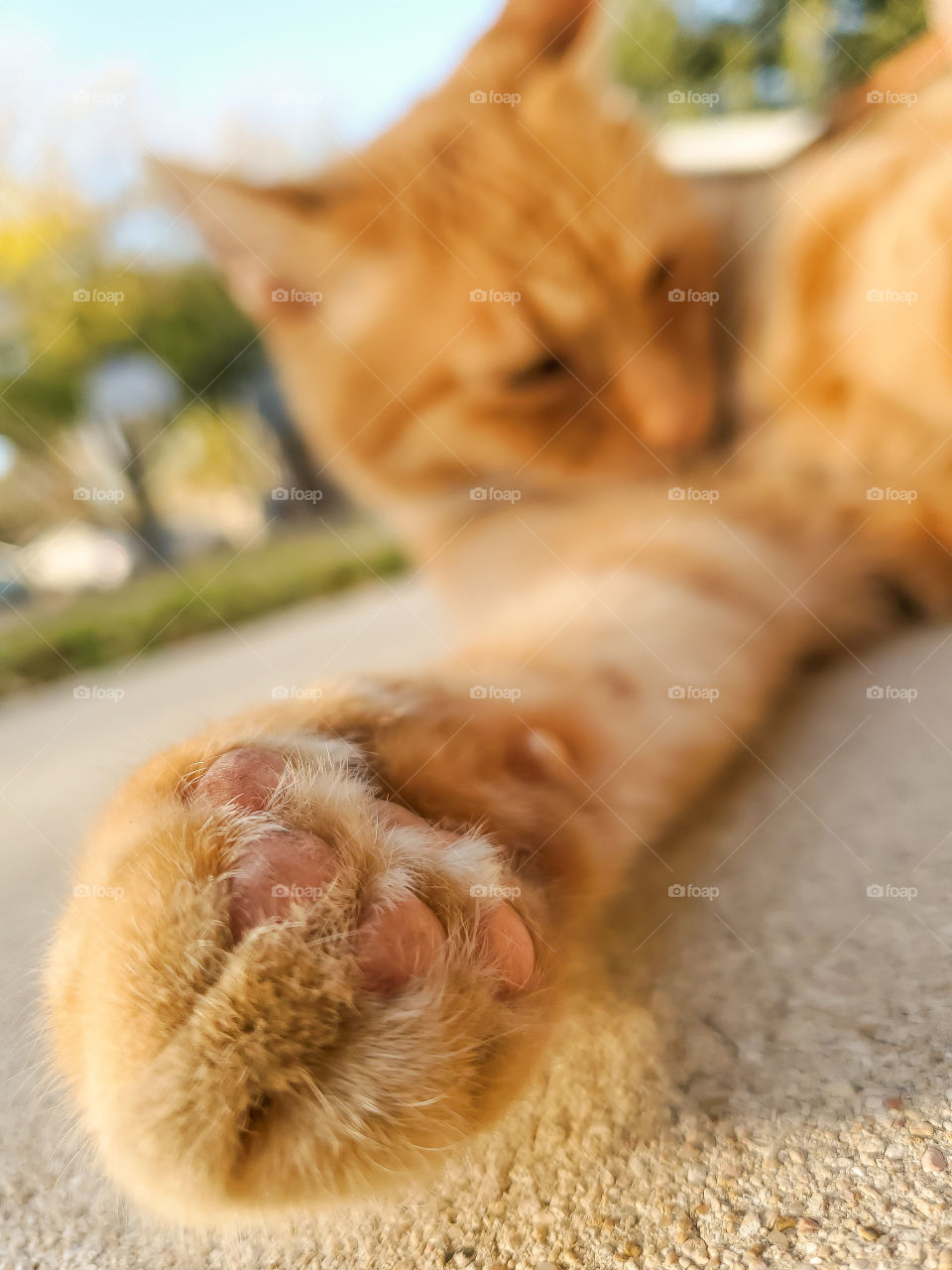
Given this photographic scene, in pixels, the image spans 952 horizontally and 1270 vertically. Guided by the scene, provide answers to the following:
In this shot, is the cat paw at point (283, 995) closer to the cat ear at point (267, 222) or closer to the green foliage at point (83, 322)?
the cat ear at point (267, 222)

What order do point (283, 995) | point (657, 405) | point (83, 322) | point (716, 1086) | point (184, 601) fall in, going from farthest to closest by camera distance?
point (83, 322) → point (184, 601) → point (657, 405) → point (716, 1086) → point (283, 995)

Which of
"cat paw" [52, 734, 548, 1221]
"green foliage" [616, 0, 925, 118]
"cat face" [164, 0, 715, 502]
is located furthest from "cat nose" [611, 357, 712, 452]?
"cat paw" [52, 734, 548, 1221]

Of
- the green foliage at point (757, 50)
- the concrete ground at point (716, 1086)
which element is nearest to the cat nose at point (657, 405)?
the green foliage at point (757, 50)

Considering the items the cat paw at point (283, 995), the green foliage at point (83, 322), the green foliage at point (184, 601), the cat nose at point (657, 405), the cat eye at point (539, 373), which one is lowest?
the green foliage at point (184, 601)

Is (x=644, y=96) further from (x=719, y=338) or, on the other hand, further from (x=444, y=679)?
(x=444, y=679)

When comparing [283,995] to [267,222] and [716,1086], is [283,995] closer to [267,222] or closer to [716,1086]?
[716,1086]

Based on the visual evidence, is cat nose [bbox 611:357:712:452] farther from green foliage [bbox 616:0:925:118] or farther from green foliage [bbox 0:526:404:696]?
green foliage [bbox 0:526:404:696]

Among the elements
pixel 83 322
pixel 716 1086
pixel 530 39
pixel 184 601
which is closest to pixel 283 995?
pixel 716 1086

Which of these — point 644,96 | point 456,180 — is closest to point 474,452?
point 456,180
